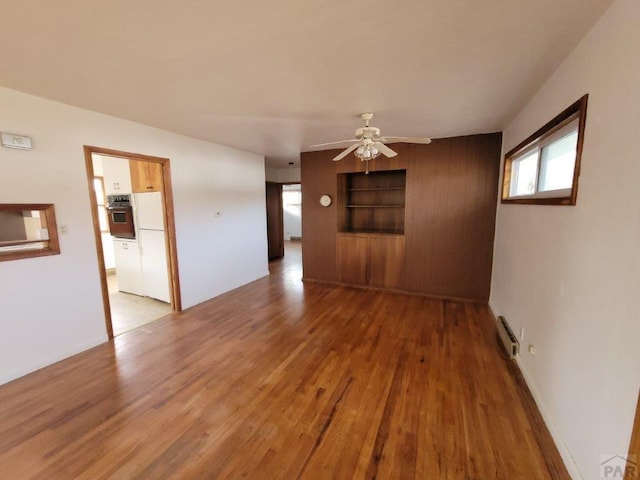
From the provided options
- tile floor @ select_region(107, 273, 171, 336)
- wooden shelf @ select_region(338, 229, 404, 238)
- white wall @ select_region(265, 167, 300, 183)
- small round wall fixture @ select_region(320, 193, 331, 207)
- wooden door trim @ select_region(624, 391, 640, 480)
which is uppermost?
white wall @ select_region(265, 167, 300, 183)

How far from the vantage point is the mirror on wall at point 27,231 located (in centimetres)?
225

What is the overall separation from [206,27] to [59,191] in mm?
2242

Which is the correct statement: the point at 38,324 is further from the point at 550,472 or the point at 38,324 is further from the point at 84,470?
the point at 550,472

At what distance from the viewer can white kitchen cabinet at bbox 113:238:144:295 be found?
4.24m

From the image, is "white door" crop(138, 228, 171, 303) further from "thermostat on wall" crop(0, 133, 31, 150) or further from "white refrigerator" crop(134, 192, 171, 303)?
"thermostat on wall" crop(0, 133, 31, 150)

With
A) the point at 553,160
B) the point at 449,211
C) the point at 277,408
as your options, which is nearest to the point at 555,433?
the point at 277,408

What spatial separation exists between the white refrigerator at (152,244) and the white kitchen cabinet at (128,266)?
137mm

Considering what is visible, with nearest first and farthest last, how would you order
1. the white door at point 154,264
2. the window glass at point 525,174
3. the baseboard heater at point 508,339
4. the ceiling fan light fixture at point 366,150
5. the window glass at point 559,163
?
the window glass at point 559,163
the baseboard heater at point 508,339
the window glass at point 525,174
the ceiling fan light fixture at point 366,150
the white door at point 154,264

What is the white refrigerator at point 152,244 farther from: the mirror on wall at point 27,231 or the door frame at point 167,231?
the mirror on wall at point 27,231

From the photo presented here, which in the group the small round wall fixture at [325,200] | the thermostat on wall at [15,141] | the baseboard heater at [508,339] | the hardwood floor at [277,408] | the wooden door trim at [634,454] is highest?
the thermostat on wall at [15,141]

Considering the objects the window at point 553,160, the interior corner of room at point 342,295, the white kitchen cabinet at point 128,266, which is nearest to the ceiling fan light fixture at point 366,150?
the interior corner of room at point 342,295

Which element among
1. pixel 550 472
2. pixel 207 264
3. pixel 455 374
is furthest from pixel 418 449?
pixel 207 264

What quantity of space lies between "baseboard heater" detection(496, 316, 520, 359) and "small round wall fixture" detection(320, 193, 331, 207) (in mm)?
3062

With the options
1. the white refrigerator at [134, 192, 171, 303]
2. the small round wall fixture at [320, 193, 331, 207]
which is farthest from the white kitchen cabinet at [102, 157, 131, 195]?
the small round wall fixture at [320, 193, 331, 207]
